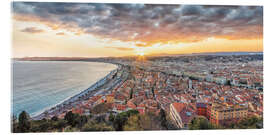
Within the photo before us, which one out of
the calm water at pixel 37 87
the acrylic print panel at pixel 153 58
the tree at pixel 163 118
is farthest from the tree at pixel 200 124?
the calm water at pixel 37 87

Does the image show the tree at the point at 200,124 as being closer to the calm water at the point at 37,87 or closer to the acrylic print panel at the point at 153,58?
the acrylic print panel at the point at 153,58

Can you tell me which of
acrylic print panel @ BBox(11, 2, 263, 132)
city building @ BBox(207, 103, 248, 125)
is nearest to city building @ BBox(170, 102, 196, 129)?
acrylic print panel @ BBox(11, 2, 263, 132)

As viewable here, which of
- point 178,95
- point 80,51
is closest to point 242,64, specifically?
point 178,95

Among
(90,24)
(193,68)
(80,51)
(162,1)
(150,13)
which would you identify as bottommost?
(193,68)

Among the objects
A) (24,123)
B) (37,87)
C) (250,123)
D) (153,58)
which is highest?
(153,58)

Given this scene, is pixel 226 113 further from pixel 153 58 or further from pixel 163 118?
pixel 153 58

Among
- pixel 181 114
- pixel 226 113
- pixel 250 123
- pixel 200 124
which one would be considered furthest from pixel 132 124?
pixel 250 123

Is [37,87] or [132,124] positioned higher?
[37,87]

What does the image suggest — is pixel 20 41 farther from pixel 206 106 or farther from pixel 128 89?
pixel 206 106
